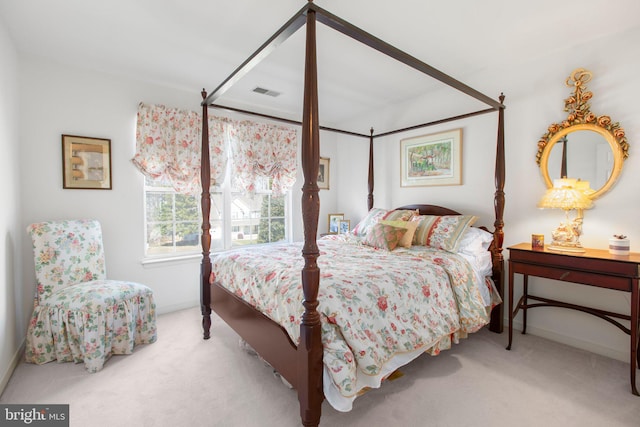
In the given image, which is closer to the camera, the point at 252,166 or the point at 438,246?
the point at 438,246

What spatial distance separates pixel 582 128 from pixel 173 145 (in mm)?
3881

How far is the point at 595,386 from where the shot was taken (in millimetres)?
1986

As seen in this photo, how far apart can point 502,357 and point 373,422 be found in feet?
4.41

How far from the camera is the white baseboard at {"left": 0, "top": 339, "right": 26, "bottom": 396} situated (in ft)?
6.38

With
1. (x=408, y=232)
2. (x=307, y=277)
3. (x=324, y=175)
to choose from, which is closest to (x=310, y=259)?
(x=307, y=277)

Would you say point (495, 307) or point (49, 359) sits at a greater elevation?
point (495, 307)

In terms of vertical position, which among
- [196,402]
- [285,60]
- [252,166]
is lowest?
[196,402]

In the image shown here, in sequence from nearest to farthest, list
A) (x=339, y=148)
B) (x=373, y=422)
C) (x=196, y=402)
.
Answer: (x=373, y=422) < (x=196, y=402) < (x=339, y=148)

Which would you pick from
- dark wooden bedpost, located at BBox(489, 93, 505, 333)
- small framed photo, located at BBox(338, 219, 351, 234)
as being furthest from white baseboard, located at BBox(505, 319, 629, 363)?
small framed photo, located at BBox(338, 219, 351, 234)

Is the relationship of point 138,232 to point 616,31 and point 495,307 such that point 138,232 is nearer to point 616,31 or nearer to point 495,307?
point 495,307

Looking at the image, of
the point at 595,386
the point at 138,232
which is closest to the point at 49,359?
the point at 138,232

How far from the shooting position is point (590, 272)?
2104 millimetres

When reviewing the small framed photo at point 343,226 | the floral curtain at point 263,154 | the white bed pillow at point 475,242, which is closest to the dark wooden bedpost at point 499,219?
the white bed pillow at point 475,242

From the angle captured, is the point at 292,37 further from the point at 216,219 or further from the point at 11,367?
the point at 11,367
